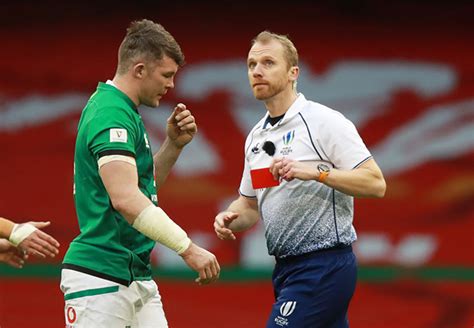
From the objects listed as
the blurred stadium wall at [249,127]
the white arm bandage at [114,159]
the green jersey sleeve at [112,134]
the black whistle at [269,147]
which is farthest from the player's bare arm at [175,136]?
the blurred stadium wall at [249,127]

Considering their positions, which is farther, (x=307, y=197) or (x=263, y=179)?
(x=263, y=179)

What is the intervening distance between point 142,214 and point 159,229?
113 mm

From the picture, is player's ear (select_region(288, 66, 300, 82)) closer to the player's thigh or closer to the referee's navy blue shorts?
the referee's navy blue shorts

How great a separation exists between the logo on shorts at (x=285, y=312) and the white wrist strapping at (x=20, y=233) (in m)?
1.50

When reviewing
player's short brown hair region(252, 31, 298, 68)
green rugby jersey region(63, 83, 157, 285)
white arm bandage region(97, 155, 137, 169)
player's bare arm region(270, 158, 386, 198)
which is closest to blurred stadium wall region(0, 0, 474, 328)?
player's short brown hair region(252, 31, 298, 68)

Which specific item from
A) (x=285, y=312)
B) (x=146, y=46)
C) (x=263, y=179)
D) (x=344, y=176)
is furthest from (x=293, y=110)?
(x=285, y=312)

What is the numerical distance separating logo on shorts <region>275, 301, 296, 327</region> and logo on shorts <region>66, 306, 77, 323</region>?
4.16 ft

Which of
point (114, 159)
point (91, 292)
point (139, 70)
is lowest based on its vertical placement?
point (91, 292)

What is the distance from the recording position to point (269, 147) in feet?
20.2

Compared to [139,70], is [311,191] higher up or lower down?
lower down

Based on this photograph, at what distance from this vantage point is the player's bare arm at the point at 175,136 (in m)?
6.00

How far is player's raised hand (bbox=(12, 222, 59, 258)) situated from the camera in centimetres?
529

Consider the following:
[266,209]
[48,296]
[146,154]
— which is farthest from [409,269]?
[146,154]

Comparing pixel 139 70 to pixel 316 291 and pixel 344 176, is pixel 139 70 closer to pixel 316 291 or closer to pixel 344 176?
pixel 344 176
